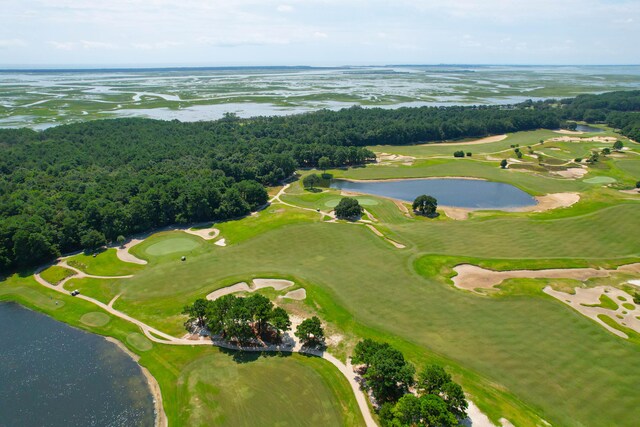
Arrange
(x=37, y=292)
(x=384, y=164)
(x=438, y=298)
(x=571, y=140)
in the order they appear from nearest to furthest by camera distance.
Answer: (x=438, y=298), (x=37, y=292), (x=384, y=164), (x=571, y=140)

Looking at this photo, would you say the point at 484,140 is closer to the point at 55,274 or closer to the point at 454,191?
the point at 454,191

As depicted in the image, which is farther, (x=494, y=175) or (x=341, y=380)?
(x=494, y=175)

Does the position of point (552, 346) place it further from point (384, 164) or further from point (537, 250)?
point (384, 164)

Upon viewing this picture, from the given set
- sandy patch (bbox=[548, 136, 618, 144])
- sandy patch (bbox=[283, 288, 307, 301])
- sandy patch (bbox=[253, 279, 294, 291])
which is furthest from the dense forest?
sandy patch (bbox=[283, 288, 307, 301])

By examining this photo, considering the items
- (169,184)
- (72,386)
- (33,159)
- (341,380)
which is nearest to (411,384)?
(341,380)

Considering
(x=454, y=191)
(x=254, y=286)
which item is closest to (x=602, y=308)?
(x=254, y=286)

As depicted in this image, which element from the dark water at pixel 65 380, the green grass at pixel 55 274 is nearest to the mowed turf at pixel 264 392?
the dark water at pixel 65 380
